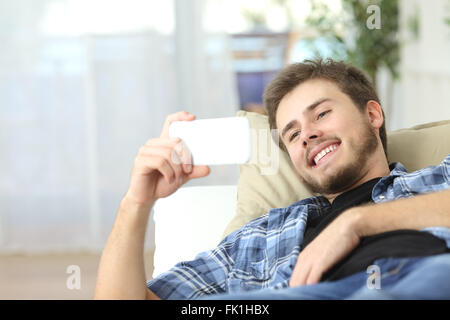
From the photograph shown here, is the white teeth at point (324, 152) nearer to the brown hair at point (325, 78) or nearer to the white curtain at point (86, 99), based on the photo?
the brown hair at point (325, 78)

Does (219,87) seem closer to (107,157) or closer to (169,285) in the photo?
(107,157)

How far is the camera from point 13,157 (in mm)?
3230

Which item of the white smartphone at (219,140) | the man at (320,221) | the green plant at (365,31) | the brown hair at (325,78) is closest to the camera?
the white smartphone at (219,140)


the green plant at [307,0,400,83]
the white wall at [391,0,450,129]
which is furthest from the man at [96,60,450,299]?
the green plant at [307,0,400,83]

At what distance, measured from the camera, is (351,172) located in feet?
4.61

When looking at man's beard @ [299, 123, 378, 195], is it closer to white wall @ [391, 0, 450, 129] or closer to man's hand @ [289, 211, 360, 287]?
man's hand @ [289, 211, 360, 287]

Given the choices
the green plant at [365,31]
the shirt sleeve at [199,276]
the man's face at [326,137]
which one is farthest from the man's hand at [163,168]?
the green plant at [365,31]

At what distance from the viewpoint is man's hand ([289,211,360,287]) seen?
1052 mm

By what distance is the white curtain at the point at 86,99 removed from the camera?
3.17 meters

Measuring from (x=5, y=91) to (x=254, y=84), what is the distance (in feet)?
5.31

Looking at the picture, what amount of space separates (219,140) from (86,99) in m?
2.49

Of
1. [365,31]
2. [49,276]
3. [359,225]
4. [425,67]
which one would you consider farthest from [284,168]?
[365,31]

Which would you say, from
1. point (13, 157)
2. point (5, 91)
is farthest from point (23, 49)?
point (13, 157)

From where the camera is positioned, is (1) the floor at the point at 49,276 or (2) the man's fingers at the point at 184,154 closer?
(2) the man's fingers at the point at 184,154
